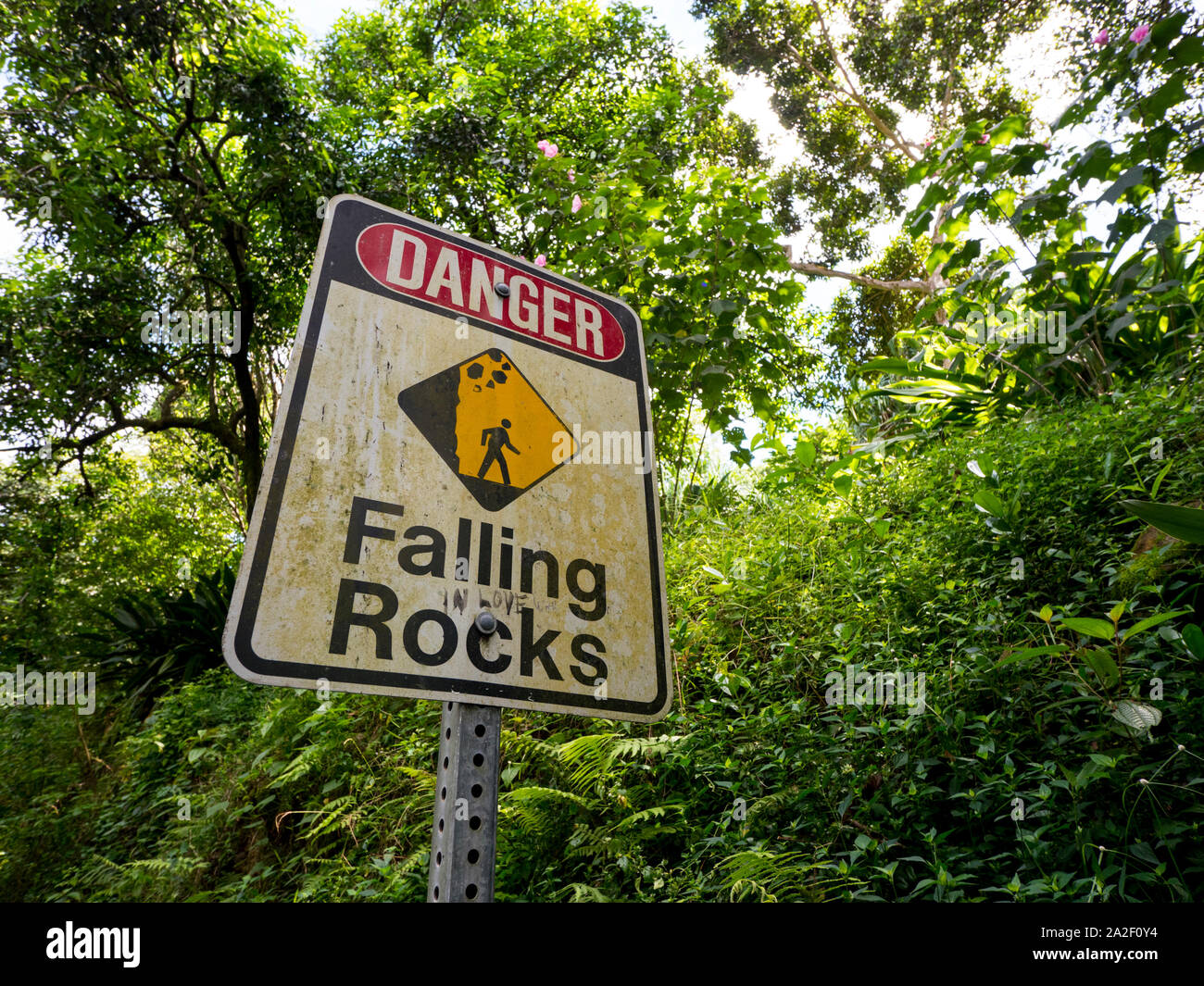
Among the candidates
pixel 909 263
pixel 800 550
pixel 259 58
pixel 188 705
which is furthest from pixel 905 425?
pixel 909 263

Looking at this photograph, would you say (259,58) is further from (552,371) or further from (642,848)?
(642,848)

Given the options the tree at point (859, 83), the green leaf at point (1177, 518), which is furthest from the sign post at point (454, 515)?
the tree at point (859, 83)

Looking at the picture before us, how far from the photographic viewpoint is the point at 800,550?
10.7 feet

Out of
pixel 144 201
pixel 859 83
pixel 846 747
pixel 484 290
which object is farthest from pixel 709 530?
pixel 859 83

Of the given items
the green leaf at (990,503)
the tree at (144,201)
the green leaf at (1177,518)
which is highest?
the tree at (144,201)

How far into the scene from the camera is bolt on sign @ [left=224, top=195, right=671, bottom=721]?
90 cm

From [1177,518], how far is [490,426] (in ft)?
5.04

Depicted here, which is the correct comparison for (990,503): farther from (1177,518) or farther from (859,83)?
(859,83)

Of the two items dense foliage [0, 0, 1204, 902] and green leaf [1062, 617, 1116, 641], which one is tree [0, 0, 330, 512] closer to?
dense foliage [0, 0, 1204, 902]

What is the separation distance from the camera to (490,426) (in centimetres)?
117

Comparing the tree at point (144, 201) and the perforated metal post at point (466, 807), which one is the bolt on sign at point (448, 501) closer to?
the perforated metal post at point (466, 807)

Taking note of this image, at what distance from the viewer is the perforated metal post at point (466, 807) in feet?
2.80

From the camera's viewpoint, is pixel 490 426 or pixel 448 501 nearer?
pixel 448 501

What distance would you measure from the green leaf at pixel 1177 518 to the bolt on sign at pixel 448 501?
3.65 feet
